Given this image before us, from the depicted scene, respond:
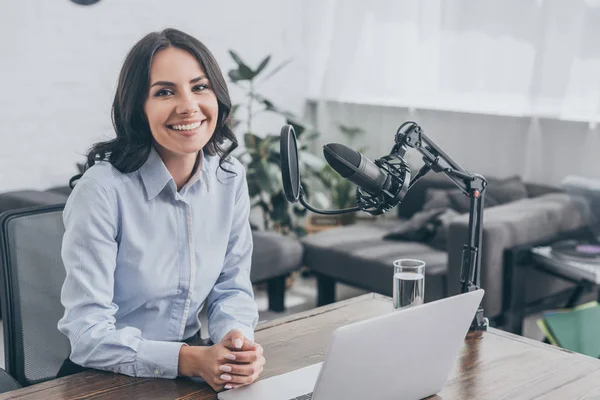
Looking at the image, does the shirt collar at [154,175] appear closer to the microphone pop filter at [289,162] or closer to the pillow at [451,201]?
the microphone pop filter at [289,162]

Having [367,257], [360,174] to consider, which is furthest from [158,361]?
[367,257]

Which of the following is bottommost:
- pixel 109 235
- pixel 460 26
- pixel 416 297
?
pixel 416 297

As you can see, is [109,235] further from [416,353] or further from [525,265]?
[525,265]

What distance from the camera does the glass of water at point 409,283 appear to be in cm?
149

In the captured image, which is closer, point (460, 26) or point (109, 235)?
point (109, 235)

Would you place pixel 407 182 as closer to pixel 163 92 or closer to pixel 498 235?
pixel 163 92

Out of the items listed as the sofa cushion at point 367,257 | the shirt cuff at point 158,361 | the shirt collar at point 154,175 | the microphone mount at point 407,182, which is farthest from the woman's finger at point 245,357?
the sofa cushion at point 367,257

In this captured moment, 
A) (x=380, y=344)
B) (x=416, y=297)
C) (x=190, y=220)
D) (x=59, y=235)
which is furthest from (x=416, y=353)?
(x=59, y=235)

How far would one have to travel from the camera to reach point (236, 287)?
1.65 meters

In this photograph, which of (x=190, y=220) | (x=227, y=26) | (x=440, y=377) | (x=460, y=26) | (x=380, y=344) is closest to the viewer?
(x=380, y=344)

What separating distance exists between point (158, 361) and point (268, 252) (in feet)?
7.43

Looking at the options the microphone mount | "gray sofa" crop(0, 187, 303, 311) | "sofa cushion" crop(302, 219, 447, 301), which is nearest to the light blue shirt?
the microphone mount

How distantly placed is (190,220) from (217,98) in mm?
258

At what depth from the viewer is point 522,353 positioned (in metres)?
1.49
